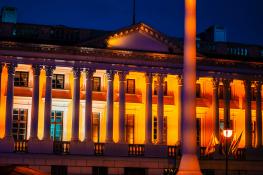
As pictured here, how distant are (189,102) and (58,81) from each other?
25989 millimetres

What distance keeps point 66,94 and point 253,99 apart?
16.2m

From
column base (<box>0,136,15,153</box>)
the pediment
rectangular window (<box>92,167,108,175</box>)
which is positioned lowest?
rectangular window (<box>92,167,108,175</box>)

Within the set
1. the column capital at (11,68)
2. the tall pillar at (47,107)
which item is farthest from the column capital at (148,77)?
the column capital at (11,68)

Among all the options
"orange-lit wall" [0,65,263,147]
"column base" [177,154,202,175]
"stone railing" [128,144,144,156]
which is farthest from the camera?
"orange-lit wall" [0,65,263,147]

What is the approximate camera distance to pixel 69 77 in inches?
1902

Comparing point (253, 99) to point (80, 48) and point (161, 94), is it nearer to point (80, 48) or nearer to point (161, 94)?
point (161, 94)

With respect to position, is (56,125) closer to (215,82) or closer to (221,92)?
(215,82)

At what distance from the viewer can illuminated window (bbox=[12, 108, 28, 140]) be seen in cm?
4603

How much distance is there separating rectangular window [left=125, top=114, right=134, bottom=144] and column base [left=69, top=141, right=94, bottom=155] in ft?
14.3

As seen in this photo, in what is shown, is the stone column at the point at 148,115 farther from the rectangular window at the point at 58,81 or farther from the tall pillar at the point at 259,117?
the tall pillar at the point at 259,117

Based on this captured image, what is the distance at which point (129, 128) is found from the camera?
49.7m

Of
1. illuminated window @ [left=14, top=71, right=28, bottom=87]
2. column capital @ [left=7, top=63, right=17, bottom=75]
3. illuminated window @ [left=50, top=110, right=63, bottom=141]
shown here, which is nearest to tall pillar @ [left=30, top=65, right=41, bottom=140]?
column capital @ [left=7, top=63, right=17, bottom=75]

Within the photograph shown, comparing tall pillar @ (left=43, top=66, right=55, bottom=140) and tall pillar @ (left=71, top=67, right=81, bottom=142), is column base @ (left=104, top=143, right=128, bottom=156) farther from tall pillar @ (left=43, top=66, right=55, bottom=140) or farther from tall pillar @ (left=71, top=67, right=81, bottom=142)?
tall pillar @ (left=43, top=66, right=55, bottom=140)

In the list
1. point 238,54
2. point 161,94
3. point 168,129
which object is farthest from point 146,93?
point 238,54
